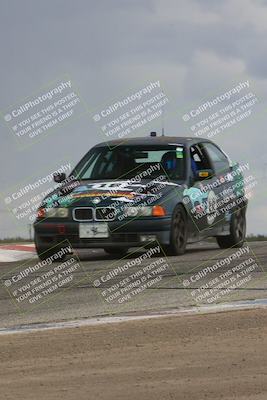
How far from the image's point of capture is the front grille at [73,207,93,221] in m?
13.4

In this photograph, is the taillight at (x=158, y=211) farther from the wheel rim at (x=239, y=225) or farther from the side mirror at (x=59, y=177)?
the wheel rim at (x=239, y=225)

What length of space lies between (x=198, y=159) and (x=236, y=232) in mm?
1471

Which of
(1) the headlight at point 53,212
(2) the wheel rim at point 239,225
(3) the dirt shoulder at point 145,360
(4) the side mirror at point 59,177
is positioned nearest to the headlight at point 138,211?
(1) the headlight at point 53,212

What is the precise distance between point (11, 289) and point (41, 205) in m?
2.73

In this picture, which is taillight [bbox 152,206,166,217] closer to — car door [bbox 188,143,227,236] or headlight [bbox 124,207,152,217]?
headlight [bbox 124,207,152,217]

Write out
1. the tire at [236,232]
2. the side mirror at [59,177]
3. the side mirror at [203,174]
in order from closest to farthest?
the side mirror at [203,174] < the side mirror at [59,177] < the tire at [236,232]

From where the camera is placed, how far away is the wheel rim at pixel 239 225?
15.8 m

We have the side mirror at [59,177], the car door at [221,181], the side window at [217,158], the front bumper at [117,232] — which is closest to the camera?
the front bumper at [117,232]

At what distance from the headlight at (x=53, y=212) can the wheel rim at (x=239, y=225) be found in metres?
3.33

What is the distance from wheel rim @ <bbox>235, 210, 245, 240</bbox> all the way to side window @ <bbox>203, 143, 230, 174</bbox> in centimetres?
76

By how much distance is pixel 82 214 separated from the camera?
13484mm

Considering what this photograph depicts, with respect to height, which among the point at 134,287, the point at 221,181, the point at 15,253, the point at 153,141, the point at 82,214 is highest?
the point at 153,141

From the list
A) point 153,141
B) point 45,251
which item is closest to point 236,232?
point 153,141

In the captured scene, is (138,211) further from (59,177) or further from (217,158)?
(217,158)
